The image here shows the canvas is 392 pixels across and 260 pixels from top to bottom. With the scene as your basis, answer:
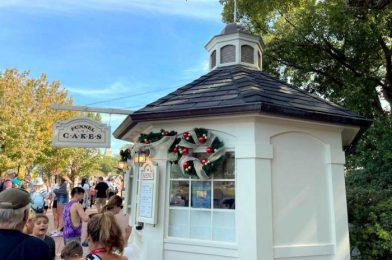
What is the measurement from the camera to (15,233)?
226cm

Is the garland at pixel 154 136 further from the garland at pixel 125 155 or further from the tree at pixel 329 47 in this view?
the tree at pixel 329 47

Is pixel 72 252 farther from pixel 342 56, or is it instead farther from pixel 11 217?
pixel 342 56

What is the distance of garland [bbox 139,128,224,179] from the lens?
522cm

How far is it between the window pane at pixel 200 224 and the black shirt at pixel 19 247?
132 inches

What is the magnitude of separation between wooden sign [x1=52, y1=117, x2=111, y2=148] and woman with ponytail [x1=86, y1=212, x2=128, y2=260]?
4175mm

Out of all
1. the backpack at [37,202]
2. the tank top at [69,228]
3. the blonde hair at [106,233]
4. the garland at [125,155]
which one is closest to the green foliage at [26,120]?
the backpack at [37,202]

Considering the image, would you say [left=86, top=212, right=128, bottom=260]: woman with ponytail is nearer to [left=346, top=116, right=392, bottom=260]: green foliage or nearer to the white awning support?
the white awning support

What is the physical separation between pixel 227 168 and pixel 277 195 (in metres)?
0.88

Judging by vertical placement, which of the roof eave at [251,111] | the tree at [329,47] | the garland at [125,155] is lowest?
the garland at [125,155]

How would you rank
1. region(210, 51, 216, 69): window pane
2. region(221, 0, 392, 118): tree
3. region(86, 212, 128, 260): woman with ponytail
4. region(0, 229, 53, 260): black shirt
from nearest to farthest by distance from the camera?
region(0, 229, 53, 260): black shirt < region(86, 212, 128, 260): woman with ponytail < region(210, 51, 216, 69): window pane < region(221, 0, 392, 118): tree

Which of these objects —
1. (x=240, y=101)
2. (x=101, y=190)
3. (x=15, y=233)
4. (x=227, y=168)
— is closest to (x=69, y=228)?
(x=227, y=168)

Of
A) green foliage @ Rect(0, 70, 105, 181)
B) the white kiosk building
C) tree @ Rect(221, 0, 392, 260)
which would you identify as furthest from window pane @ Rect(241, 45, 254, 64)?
green foliage @ Rect(0, 70, 105, 181)

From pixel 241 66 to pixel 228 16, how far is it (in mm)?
6847

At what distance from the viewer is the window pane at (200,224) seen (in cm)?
536
